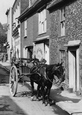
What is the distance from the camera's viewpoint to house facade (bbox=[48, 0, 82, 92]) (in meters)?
10.1

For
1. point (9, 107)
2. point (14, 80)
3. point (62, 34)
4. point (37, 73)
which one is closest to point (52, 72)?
point (37, 73)

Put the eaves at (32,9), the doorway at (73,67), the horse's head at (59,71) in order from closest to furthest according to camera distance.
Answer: the horse's head at (59,71), the doorway at (73,67), the eaves at (32,9)

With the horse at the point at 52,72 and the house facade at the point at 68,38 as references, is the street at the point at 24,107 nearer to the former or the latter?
the horse at the point at 52,72

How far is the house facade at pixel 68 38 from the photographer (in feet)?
33.2

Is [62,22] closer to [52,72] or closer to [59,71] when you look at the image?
[52,72]

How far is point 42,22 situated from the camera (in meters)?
16.7

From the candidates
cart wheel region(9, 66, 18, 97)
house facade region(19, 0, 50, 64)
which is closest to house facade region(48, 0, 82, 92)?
house facade region(19, 0, 50, 64)

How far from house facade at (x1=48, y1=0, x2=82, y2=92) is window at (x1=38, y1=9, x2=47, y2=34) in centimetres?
217

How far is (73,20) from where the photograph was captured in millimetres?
10727

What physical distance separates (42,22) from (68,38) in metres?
5.82

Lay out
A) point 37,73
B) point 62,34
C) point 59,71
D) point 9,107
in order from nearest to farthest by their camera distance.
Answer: point 59,71, point 9,107, point 37,73, point 62,34

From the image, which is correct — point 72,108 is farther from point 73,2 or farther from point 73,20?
point 73,2

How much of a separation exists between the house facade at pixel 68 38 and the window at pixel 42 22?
7.13 ft

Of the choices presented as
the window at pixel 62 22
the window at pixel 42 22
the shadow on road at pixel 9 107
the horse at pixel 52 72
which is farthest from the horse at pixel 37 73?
the window at pixel 42 22
